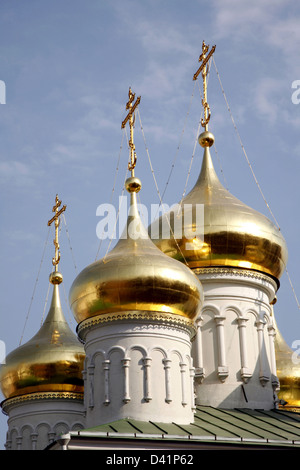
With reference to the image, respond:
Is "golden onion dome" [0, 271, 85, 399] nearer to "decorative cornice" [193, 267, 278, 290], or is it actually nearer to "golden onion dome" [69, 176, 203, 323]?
"decorative cornice" [193, 267, 278, 290]

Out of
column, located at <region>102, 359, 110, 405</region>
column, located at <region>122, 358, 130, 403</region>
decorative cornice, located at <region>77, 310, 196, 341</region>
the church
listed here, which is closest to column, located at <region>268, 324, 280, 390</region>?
the church

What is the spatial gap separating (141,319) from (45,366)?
16.7ft

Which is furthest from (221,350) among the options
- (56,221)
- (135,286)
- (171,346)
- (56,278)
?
(56,221)

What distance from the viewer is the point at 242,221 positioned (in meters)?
21.9

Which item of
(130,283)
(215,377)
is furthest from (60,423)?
(130,283)

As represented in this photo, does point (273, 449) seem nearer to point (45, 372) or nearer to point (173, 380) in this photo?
point (173, 380)

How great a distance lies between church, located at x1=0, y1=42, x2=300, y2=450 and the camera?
17.8 m

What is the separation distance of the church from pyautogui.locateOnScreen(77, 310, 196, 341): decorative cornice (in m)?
0.02

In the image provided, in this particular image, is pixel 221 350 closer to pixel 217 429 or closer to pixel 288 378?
pixel 288 378

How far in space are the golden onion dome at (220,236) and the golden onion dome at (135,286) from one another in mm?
2470

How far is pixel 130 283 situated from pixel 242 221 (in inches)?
178

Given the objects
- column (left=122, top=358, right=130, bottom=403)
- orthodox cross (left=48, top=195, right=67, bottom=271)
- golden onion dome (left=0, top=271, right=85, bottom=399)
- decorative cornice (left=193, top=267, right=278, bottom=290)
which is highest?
orthodox cross (left=48, top=195, right=67, bottom=271)

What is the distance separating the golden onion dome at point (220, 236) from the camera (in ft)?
70.9

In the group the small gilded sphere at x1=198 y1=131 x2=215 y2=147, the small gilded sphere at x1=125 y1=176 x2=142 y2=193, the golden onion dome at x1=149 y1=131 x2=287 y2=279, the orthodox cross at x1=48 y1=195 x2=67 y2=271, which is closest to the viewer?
the small gilded sphere at x1=125 y1=176 x2=142 y2=193
